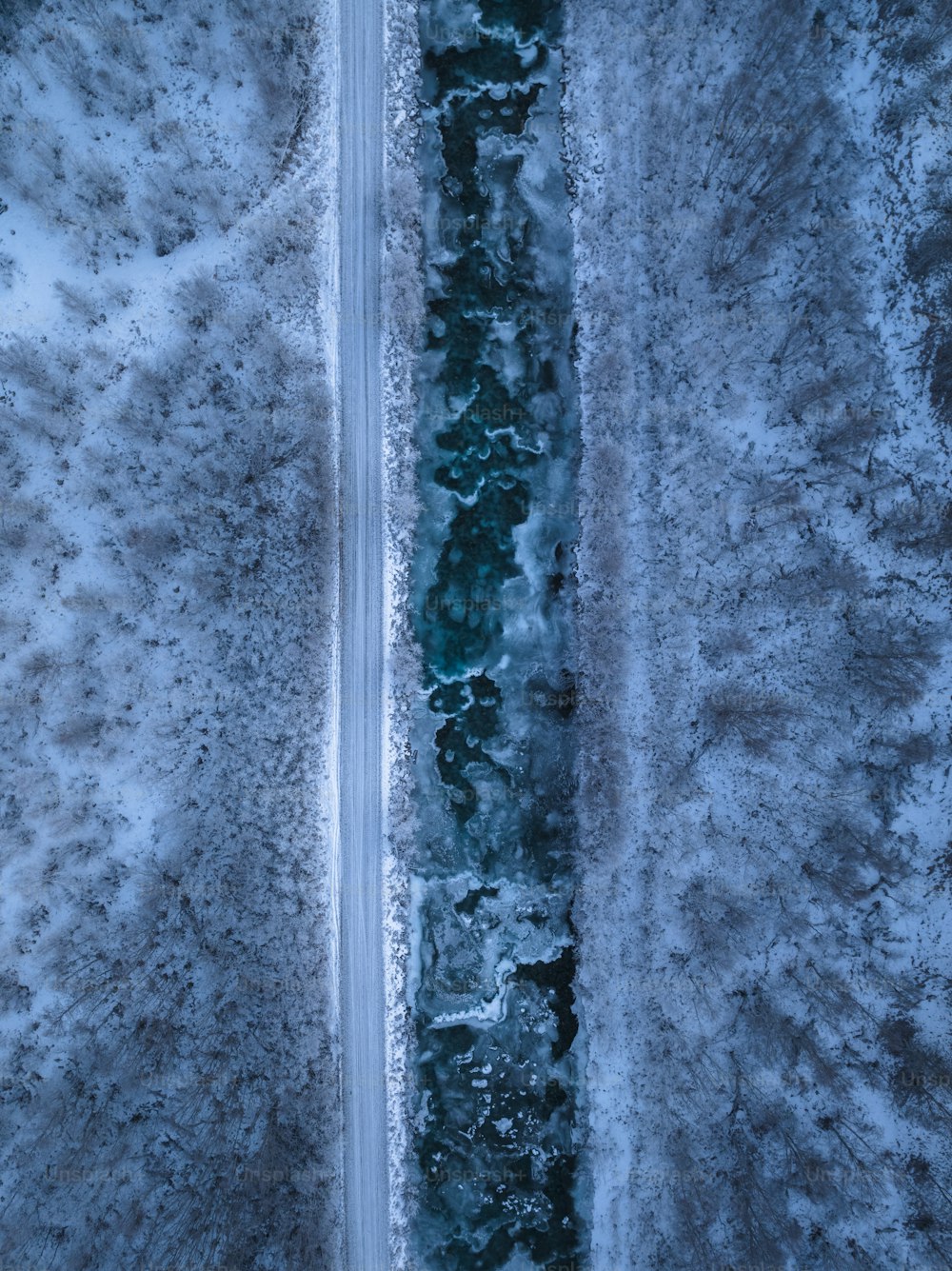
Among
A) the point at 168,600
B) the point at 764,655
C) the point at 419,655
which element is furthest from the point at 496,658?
the point at 168,600

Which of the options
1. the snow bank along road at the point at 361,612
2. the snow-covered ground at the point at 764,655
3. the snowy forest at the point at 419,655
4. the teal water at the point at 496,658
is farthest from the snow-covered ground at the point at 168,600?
the snow-covered ground at the point at 764,655

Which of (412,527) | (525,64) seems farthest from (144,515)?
(525,64)

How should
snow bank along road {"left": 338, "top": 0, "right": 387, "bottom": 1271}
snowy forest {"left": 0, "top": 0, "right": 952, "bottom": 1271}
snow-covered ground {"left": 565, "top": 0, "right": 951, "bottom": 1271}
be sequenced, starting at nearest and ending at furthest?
1. snow-covered ground {"left": 565, "top": 0, "right": 951, "bottom": 1271}
2. snowy forest {"left": 0, "top": 0, "right": 952, "bottom": 1271}
3. snow bank along road {"left": 338, "top": 0, "right": 387, "bottom": 1271}

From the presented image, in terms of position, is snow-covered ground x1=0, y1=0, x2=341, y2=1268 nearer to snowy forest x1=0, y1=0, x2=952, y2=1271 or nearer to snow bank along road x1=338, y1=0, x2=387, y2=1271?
snowy forest x1=0, y1=0, x2=952, y2=1271

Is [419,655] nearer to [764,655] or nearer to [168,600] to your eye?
[168,600]

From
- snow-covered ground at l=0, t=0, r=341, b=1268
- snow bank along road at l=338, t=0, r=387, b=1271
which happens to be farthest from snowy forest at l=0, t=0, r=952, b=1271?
snow bank along road at l=338, t=0, r=387, b=1271

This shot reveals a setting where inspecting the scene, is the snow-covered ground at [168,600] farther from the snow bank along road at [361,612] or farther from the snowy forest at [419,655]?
the snow bank along road at [361,612]

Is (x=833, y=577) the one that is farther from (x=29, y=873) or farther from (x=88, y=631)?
(x=29, y=873)
